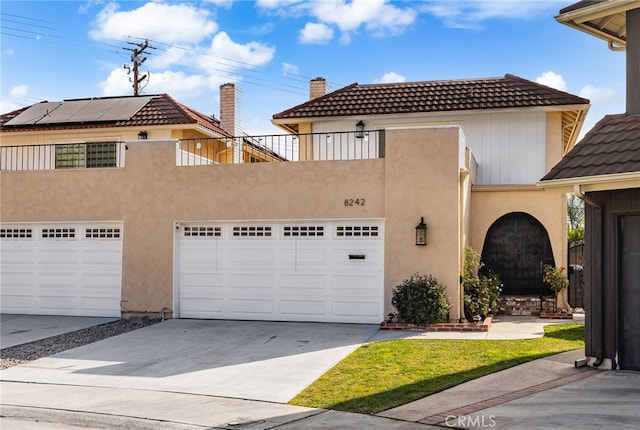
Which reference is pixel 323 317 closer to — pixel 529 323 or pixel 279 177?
pixel 279 177

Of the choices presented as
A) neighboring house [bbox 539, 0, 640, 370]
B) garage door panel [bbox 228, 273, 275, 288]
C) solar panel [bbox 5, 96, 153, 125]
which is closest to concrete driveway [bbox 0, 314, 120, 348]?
garage door panel [bbox 228, 273, 275, 288]

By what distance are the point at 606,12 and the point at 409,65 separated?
34.6 feet

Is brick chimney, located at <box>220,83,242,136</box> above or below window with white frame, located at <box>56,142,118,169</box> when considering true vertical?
above

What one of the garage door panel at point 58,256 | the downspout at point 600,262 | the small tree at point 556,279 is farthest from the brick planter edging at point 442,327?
the garage door panel at point 58,256

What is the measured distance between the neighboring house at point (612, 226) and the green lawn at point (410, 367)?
4.60ft

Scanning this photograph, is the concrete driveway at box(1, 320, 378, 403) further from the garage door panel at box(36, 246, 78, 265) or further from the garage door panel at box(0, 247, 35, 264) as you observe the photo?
the garage door panel at box(0, 247, 35, 264)

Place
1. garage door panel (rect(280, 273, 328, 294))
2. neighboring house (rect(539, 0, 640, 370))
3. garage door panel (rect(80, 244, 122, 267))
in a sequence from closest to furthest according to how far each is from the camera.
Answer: neighboring house (rect(539, 0, 640, 370))
garage door panel (rect(280, 273, 328, 294))
garage door panel (rect(80, 244, 122, 267))

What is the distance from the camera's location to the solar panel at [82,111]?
73.8 ft

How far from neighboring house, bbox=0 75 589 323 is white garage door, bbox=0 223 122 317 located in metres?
0.03

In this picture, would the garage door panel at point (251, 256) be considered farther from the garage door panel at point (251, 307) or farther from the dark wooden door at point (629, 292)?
the dark wooden door at point (629, 292)

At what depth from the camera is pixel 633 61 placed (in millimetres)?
10203

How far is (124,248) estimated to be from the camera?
16453mm

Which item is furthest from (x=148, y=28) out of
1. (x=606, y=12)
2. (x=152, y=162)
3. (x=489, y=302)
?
(x=606, y=12)

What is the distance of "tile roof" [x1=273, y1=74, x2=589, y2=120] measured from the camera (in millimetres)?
18656
